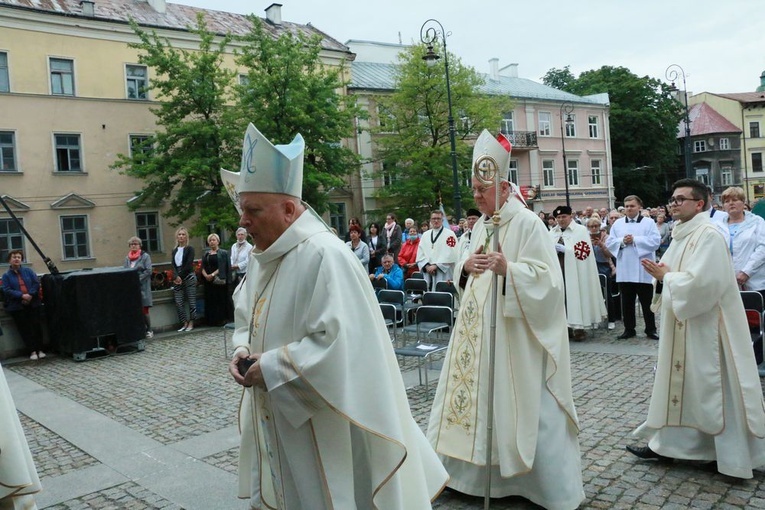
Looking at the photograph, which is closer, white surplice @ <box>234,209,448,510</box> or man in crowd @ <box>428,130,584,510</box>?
white surplice @ <box>234,209,448,510</box>

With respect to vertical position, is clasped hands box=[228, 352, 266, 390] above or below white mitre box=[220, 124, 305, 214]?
below

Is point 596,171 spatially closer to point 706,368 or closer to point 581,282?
point 581,282

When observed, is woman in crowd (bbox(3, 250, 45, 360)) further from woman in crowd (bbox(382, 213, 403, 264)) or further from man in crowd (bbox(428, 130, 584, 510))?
man in crowd (bbox(428, 130, 584, 510))

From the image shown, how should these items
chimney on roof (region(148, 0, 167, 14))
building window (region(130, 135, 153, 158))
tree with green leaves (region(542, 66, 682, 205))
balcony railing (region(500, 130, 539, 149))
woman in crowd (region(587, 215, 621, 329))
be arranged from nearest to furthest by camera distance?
woman in crowd (region(587, 215, 621, 329)), building window (region(130, 135, 153, 158)), chimney on roof (region(148, 0, 167, 14)), balcony railing (region(500, 130, 539, 149)), tree with green leaves (region(542, 66, 682, 205))

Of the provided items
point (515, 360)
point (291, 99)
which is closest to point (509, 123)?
point (291, 99)

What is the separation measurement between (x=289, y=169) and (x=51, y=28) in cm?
2798

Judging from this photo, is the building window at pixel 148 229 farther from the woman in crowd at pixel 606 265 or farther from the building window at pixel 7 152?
the woman in crowd at pixel 606 265

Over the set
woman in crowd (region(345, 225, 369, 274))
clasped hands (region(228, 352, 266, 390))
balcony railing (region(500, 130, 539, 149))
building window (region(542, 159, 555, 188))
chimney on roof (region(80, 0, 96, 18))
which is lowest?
clasped hands (region(228, 352, 266, 390))

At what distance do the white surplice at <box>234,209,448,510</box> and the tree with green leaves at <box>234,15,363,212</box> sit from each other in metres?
21.0

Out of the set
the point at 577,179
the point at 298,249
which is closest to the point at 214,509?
the point at 298,249

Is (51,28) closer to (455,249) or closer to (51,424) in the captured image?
(455,249)

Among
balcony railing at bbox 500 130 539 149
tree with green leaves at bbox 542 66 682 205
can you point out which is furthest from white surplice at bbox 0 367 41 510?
tree with green leaves at bbox 542 66 682 205

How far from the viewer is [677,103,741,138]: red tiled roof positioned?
213 feet

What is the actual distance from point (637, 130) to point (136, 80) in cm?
4172
